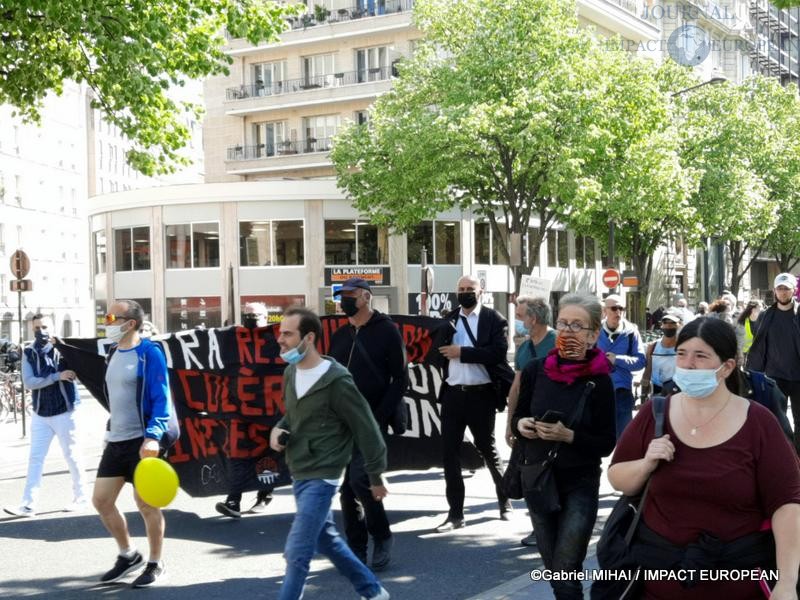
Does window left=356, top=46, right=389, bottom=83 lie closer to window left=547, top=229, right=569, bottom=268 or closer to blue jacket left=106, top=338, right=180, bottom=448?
window left=547, top=229, right=569, bottom=268

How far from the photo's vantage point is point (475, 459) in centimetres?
1018

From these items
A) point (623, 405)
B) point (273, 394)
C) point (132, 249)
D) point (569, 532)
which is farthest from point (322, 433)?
point (132, 249)

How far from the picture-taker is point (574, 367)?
16.6ft

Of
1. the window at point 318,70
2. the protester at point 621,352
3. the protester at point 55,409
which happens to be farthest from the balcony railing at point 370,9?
the protester at point 621,352

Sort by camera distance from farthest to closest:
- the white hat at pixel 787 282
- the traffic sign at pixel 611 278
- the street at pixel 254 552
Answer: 1. the traffic sign at pixel 611 278
2. the white hat at pixel 787 282
3. the street at pixel 254 552

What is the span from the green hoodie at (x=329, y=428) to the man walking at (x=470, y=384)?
2.56 meters

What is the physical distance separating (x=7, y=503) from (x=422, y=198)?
2730 cm

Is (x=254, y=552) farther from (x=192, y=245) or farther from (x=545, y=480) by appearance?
(x=192, y=245)

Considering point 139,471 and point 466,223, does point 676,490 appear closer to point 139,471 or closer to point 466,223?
point 139,471

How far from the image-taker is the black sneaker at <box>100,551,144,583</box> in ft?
23.1

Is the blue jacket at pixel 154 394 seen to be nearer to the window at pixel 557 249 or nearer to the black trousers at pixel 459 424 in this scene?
the black trousers at pixel 459 424

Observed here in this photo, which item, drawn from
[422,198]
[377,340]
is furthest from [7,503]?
[422,198]

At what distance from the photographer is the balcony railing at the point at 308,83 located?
165ft

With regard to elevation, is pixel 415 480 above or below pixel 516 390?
below
